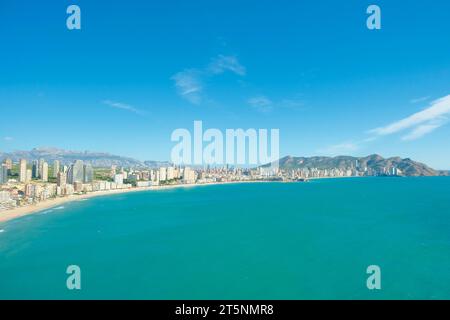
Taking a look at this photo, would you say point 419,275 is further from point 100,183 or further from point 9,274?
point 100,183

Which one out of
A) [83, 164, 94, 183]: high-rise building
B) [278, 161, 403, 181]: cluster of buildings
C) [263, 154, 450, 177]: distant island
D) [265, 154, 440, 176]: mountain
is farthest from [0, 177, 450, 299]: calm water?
[265, 154, 440, 176]: mountain

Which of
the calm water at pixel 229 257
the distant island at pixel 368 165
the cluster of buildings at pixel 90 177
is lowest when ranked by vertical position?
the calm water at pixel 229 257

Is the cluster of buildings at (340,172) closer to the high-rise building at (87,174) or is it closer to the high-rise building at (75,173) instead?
the high-rise building at (87,174)

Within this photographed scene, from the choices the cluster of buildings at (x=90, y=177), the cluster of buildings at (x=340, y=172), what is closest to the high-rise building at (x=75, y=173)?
the cluster of buildings at (x=90, y=177)

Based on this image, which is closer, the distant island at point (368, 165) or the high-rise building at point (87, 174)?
the high-rise building at point (87, 174)

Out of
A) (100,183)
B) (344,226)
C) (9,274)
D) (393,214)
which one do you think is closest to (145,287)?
(9,274)
